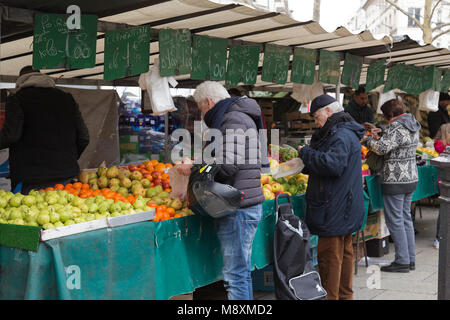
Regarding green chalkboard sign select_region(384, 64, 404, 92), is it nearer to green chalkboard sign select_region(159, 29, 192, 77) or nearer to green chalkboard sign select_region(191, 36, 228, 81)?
green chalkboard sign select_region(191, 36, 228, 81)

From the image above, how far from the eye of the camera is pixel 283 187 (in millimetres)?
5086

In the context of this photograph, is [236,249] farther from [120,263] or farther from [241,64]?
[241,64]

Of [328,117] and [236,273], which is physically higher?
[328,117]

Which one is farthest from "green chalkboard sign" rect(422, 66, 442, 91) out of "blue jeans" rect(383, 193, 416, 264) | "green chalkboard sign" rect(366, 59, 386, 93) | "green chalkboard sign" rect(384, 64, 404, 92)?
"blue jeans" rect(383, 193, 416, 264)

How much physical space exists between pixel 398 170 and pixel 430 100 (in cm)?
434

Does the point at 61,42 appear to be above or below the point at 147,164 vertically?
above

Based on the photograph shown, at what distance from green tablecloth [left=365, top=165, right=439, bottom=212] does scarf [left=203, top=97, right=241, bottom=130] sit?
9.27ft

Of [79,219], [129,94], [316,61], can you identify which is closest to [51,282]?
[79,219]

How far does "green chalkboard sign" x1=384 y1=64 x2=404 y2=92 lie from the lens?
328 inches

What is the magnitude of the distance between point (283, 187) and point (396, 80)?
4442mm

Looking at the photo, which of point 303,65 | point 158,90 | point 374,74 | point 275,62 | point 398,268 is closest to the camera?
point 158,90

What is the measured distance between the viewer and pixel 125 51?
15.5ft

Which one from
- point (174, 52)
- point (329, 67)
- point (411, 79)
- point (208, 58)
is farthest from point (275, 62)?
point (411, 79)
